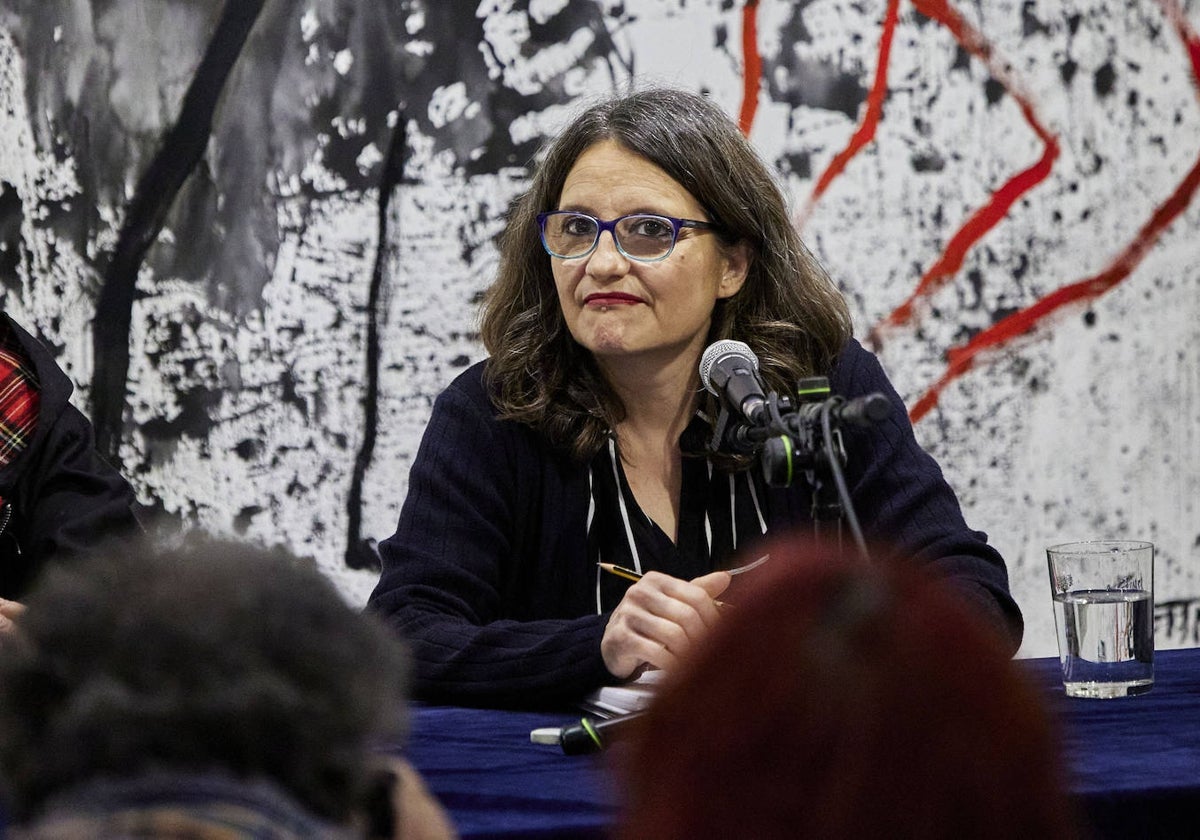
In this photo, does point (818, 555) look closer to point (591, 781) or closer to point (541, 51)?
point (591, 781)

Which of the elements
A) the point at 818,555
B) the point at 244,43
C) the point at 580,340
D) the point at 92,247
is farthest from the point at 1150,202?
the point at 818,555

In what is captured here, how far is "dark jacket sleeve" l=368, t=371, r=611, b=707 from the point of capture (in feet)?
5.69

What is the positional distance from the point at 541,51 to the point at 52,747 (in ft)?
8.22

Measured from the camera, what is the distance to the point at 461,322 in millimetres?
2982

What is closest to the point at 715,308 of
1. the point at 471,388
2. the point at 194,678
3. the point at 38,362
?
the point at 471,388

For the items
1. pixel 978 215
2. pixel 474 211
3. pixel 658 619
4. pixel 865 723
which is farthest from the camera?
pixel 978 215

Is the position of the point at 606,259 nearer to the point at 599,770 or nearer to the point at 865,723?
the point at 599,770

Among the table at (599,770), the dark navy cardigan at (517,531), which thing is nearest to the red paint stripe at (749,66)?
the dark navy cardigan at (517,531)

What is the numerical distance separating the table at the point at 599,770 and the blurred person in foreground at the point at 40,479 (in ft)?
2.38

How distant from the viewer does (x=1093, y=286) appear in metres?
3.15

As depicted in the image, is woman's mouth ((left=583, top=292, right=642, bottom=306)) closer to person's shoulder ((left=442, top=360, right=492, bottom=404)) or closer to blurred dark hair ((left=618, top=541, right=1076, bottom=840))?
person's shoulder ((left=442, top=360, right=492, bottom=404))

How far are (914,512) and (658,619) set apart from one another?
1.89 feet

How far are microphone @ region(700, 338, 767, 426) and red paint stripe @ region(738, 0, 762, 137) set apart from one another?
1.36m

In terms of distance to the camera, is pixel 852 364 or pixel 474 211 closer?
pixel 852 364
